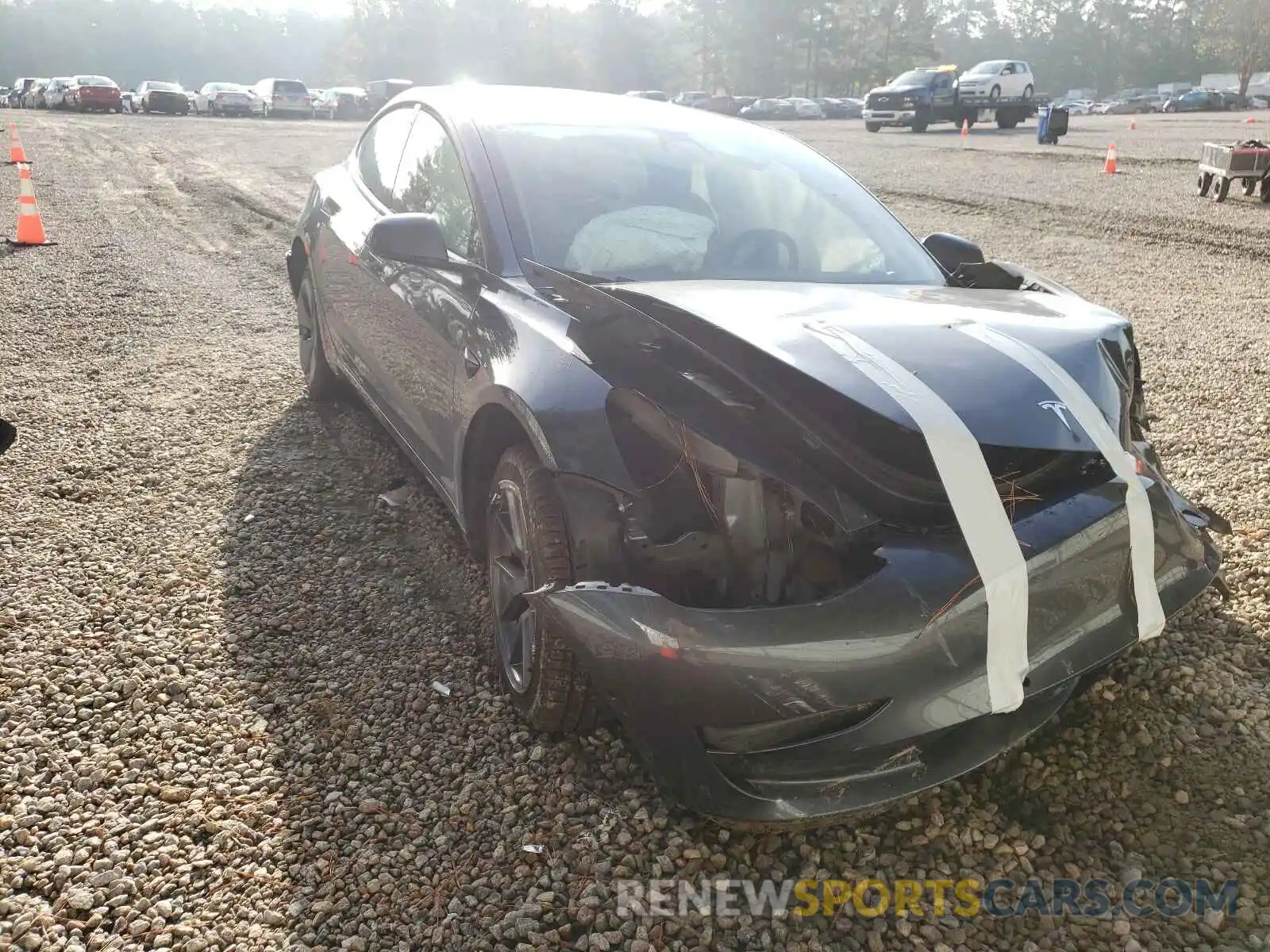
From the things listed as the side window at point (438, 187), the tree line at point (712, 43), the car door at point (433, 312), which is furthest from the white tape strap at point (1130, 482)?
the tree line at point (712, 43)

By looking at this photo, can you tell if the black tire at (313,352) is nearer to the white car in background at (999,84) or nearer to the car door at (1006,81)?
the white car in background at (999,84)

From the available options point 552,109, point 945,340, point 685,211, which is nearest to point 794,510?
point 945,340

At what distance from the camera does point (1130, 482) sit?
219 centimetres

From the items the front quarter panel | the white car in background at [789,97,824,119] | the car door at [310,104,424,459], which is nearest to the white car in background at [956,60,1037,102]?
the white car in background at [789,97,824,119]

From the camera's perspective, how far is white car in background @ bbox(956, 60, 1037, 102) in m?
30.9

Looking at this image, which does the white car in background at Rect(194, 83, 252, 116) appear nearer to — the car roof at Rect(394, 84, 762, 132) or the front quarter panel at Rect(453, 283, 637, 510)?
the car roof at Rect(394, 84, 762, 132)

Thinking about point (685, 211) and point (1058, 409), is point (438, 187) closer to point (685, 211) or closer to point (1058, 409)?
point (685, 211)

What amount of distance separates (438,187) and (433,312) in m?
0.62

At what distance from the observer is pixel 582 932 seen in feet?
6.90

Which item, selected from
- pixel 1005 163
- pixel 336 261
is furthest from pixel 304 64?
pixel 336 261

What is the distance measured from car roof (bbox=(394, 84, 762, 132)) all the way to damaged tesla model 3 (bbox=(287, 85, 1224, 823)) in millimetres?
746

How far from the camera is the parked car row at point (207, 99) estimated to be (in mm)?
34469

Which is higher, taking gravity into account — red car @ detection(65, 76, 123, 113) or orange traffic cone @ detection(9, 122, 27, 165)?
red car @ detection(65, 76, 123, 113)

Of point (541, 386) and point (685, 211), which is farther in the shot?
point (685, 211)
